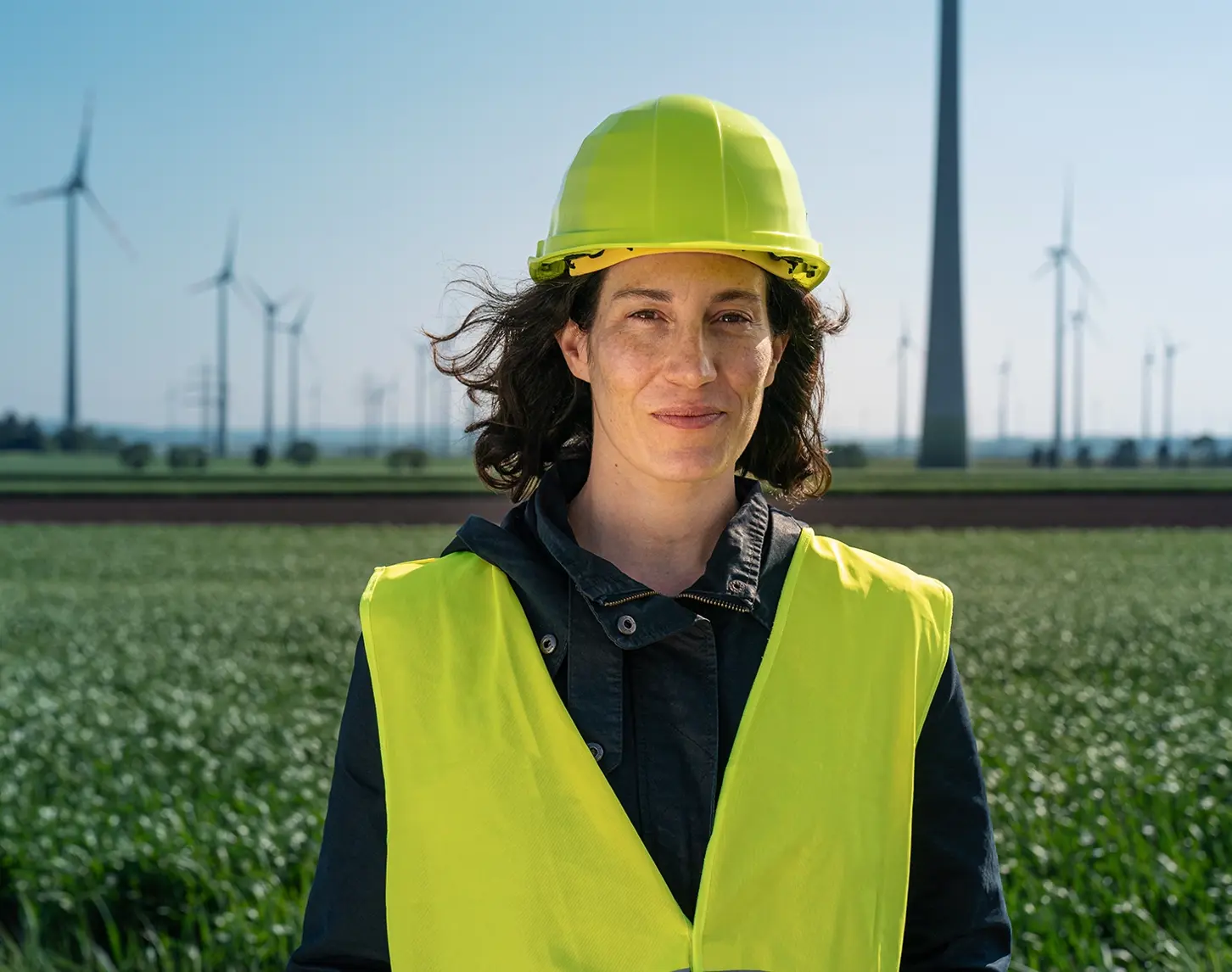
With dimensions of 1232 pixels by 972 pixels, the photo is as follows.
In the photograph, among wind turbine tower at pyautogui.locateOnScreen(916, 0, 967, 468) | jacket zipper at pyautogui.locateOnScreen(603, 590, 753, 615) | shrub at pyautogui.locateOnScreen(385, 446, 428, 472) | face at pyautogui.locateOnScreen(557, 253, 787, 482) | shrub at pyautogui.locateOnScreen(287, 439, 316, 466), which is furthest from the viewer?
shrub at pyautogui.locateOnScreen(287, 439, 316, 466)

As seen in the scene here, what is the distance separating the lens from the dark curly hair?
238cm

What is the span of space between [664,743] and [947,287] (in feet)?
149

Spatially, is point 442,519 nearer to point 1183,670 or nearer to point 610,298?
point 1183,670

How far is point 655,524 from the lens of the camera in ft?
6.79

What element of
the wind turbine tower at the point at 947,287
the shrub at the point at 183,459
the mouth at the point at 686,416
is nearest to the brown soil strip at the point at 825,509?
the wind turbine tower at the point at 947,287

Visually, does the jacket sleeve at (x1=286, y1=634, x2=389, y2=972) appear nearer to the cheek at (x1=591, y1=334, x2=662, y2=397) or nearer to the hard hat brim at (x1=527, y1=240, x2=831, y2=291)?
the cheek at (x1=591, y1=334, x2=662, y2=397)

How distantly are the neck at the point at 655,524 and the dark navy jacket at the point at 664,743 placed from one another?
92 millimetres

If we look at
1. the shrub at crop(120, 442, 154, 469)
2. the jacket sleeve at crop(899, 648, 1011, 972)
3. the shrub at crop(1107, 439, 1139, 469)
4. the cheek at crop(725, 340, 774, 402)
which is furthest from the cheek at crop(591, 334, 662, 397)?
the shrub at crop(1107, 439, 1139, 469)

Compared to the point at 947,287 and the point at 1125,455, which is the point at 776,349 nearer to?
the point at 947,287

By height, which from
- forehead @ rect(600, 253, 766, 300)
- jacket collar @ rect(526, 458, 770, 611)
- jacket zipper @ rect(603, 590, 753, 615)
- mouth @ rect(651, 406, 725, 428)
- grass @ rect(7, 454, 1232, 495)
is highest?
forehead @ rect(600, 253, 766, 300)

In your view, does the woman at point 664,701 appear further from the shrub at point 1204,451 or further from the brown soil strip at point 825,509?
the shrub at point 1204,451

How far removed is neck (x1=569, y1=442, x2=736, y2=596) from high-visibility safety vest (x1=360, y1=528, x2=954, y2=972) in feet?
0.66

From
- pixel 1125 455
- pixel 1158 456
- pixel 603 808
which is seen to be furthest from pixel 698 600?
pixel 1158 456

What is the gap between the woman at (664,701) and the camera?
1.78 metres
